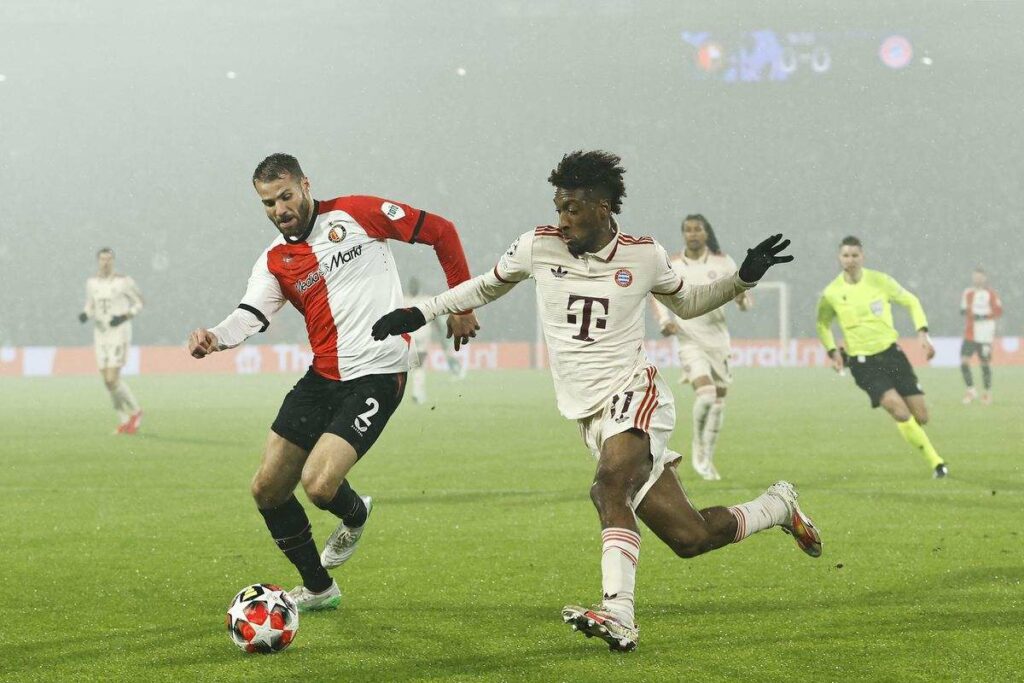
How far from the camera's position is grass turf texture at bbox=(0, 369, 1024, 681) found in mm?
4906

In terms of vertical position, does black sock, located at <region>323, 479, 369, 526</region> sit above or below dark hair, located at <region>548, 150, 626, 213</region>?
below

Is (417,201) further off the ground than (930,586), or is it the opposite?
(417,201)

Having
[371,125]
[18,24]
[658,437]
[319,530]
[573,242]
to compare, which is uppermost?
[18,24]

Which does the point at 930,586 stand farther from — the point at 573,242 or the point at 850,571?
the point at 573,242

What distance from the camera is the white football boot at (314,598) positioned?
5902 millimetres

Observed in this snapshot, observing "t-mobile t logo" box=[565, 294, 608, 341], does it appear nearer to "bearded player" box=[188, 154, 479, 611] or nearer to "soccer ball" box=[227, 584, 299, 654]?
"bearded player" box=[188, 154, 479, 611]

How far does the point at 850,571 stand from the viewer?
6.89 meters

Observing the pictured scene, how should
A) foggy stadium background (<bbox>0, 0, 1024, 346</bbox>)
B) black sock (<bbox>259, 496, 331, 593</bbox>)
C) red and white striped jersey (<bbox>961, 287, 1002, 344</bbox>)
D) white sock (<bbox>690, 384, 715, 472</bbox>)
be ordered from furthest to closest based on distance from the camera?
foggy stadium background (<bbox>0, 0, 1024, 346</bbox>), red and white striped jersey (<bbox>961, 287, 1002, 344</bbox>), white sock (<bbox>690, 384, 715, 472</bbox>), black sock (<bbox>259, 496, 331, 593</bbox>)

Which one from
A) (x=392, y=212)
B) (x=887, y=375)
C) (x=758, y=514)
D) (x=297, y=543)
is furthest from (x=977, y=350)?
(x=297, y=543)

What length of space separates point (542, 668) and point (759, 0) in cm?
4891

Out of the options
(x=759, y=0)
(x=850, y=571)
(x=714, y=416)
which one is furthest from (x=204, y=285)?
(x=850, y=571)

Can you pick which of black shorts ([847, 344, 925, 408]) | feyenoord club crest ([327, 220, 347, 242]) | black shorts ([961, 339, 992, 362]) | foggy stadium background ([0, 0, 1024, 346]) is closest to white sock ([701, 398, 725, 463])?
black shorts ([847, 344, 925, 408])

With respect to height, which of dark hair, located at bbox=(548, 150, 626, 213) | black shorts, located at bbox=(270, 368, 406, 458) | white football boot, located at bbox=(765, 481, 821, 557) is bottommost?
white football boot, located at bbox=(765, 481, 821, 557)

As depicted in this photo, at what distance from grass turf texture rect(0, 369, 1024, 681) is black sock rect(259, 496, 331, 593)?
17 cm
